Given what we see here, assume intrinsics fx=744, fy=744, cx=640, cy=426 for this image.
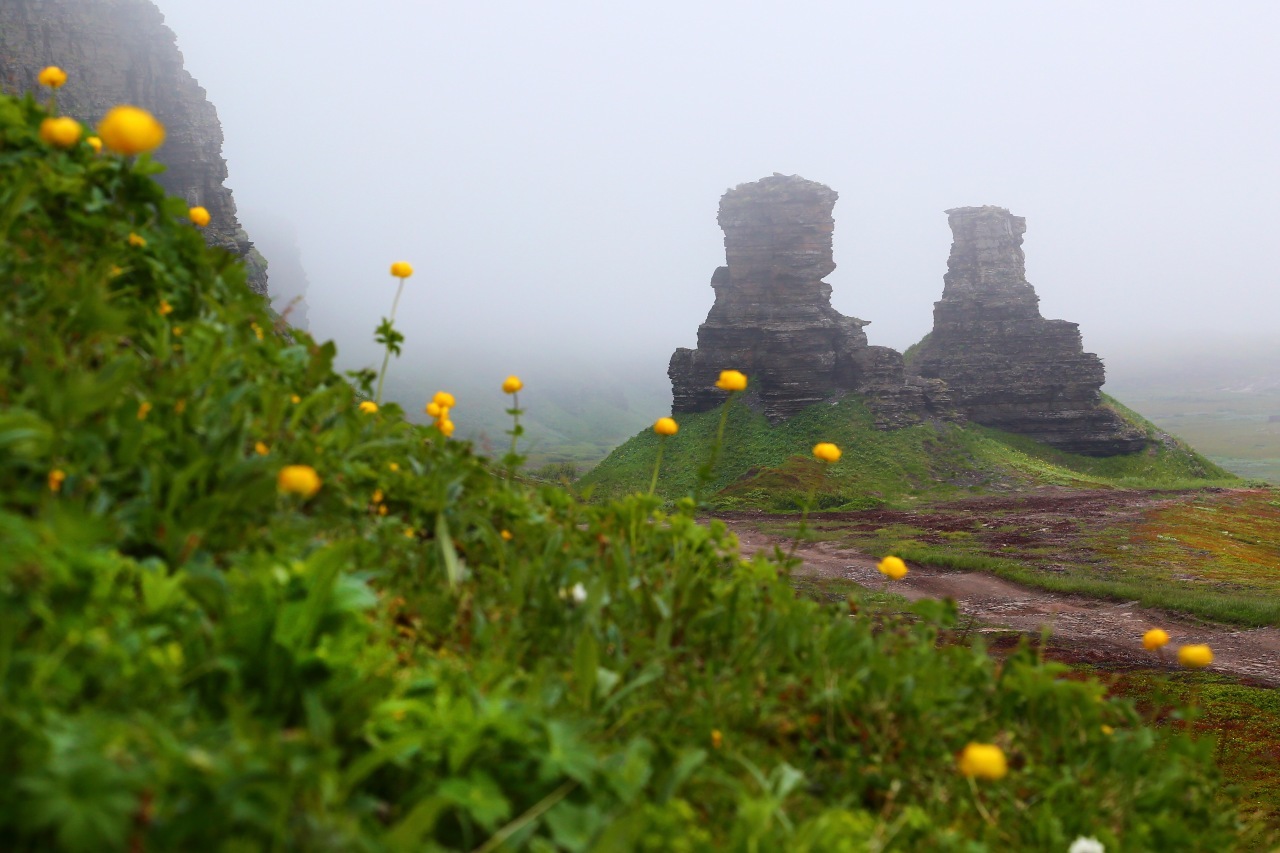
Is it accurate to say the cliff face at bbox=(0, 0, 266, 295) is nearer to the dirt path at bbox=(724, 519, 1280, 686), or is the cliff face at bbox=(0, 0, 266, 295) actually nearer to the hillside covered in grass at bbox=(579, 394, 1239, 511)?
the hillside covered in grass at bbox=(579, 394, 1239, 511)

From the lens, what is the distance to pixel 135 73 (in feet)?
220

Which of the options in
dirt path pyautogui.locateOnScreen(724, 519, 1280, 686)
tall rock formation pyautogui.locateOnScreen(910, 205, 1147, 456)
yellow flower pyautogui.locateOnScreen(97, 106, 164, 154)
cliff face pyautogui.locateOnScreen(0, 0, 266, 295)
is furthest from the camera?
tall rock formation pyautogui.locateOnScreen(910, 205, 1147, 456)

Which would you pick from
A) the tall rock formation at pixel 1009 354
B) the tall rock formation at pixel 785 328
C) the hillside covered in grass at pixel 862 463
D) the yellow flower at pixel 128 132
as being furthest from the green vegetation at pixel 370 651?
the tall rock formation at pixel 1009 354

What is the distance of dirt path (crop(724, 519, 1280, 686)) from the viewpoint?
17.3 m

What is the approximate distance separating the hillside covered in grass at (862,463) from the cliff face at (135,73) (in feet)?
121

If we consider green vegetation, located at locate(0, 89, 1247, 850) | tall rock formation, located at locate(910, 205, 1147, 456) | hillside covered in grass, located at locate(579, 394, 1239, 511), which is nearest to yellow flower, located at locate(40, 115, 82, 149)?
green vegetation, located at locate(0, 89, 1247, 850)

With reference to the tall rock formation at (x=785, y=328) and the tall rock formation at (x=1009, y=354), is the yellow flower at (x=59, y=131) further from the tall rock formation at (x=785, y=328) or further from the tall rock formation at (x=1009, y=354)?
the tall rock formation at (x=1009, y=354)

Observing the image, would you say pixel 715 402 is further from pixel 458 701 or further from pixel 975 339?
pixel 458 701

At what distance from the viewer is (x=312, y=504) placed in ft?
10.3

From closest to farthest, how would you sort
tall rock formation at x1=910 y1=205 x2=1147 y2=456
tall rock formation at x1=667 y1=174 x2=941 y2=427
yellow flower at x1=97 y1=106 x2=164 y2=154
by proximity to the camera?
yellow flower at x1=97 y1=106 x2=164 y2=154 < tall rock formation at x1=667 y1=174 x2=941 y2=427 < tall rock formation at x1=910 y1=205 x2=1147 y2=456

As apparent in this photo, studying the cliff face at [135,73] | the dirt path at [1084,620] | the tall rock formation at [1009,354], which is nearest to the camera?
the dirt path at [1084,620]

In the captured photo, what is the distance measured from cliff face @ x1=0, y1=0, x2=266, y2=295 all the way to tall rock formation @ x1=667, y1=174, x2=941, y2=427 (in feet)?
125

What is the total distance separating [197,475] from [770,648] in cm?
232

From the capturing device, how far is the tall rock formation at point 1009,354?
6525cm
